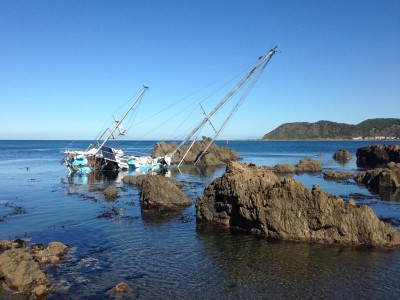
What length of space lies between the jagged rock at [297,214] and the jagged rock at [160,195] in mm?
9287

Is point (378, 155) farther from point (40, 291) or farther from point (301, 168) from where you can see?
point (40, 291)

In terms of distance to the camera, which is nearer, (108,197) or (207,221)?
(207,221)

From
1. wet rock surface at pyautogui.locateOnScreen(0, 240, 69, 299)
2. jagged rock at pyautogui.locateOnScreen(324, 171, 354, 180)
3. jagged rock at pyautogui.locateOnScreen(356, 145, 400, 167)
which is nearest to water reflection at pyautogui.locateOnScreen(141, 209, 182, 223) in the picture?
wet rock surface at pyautogui.locateOnScreen(0, 240, 69, 299)

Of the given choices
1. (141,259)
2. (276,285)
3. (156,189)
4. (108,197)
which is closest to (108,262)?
(141,259)

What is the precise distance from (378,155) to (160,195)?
77517mm

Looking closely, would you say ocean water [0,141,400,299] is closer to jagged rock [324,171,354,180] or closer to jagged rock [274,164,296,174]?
jagged rock [324,171,354,180]

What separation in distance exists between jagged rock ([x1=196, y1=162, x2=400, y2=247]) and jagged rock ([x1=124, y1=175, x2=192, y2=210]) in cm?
929

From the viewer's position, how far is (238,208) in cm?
2867

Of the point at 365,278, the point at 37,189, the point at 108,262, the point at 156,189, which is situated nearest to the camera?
the point at 365,278

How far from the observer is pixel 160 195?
123 feet

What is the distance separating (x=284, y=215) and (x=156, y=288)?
1144 cm

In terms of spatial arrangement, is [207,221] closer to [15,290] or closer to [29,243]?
[29,243]

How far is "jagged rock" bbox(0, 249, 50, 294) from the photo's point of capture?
17.2 meters

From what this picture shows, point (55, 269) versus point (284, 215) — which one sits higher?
point (284, 215)
